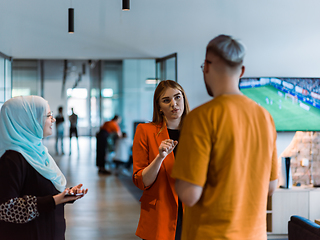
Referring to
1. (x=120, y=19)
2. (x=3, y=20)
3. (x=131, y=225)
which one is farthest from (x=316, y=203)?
(x=3, y=20)

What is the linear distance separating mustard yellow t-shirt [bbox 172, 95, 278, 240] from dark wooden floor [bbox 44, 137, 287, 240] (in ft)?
12.1

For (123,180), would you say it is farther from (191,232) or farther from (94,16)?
(191,232)

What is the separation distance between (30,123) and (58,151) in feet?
44.0

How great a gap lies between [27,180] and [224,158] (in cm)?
113

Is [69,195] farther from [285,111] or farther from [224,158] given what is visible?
[285,111]

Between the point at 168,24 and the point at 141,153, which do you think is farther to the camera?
the point at 168,24

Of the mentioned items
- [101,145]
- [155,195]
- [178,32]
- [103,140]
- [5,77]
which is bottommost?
[101,145]

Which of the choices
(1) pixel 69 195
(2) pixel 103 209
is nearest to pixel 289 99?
(2) pixel 103 209

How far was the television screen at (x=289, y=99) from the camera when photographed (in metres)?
5.39

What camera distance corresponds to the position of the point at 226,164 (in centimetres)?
120

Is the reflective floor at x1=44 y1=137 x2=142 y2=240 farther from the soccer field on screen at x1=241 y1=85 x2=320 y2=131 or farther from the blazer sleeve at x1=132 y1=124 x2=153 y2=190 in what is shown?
the blazer sleeve at x1=132 y1=124 x2=153 y2=190

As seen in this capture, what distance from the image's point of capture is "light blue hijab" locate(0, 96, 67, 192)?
71.6 inches

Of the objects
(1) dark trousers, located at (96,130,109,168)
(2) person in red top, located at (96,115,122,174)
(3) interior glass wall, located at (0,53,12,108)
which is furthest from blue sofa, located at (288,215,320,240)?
(1) dark trousers, located at (96,130,109,168)

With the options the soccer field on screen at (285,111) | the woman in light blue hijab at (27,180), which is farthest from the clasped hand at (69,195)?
the soccer field on screen at (285,111)
